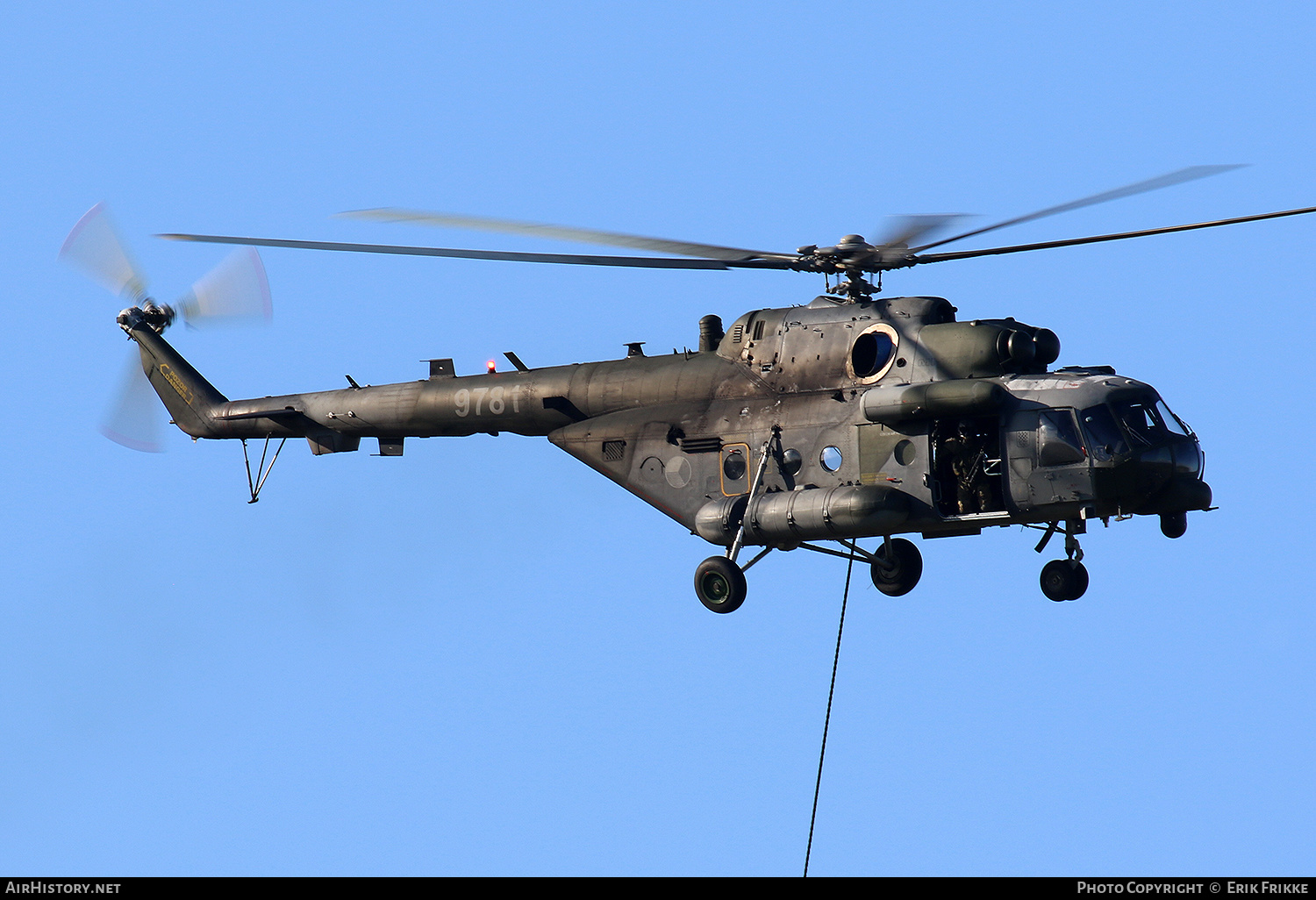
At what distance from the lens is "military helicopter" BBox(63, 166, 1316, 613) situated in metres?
22.4

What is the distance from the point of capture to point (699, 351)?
2592 centimetres

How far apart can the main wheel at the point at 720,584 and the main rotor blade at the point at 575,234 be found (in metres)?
4.08

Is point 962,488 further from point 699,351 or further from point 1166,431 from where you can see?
point 699,351

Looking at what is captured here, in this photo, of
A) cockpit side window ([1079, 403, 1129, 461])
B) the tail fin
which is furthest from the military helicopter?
the tail fin

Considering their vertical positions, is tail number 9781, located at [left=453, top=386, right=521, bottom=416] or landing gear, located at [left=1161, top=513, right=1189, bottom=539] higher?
tail number 9781, located at [left=453, top=386, right=521, bottom=416]

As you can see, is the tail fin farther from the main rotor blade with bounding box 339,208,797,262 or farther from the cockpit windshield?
the cockpit windshield

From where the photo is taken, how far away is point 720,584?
2400 cm

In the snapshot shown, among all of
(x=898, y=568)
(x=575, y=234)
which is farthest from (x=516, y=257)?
(x=898, y=568)

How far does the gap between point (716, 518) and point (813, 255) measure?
3766mm

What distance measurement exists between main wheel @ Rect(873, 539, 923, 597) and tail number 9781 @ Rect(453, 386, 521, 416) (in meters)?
5.90

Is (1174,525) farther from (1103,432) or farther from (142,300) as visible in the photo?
(142,300)

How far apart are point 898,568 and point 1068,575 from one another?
2.53 meters

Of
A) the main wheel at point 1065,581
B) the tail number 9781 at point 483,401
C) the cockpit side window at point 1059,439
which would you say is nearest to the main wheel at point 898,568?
the main wheel at point 1065,581
